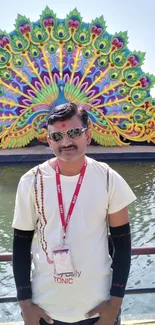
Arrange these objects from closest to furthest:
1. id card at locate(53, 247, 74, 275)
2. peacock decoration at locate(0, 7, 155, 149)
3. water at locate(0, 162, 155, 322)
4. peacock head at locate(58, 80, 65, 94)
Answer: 1. id card at locate(53, 247, 74, 275)
2. water at locate(0, 162, 155, 322)
3. peacock decoration at locate(0, 7, 155, 149)
4. peacock head at locate(58, 80, 65, 94)

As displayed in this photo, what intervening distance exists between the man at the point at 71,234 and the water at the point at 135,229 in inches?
36.8

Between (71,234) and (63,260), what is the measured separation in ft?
0.27

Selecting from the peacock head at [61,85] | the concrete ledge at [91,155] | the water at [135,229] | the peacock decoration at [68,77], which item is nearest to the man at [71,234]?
the water at [135,229]

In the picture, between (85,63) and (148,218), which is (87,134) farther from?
(85,63)

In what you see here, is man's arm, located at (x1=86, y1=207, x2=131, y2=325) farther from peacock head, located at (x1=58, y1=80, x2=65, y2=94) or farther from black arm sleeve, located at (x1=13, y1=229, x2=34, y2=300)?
peacock head, located at (x1=58, y1=80, x2=65, y2=94)

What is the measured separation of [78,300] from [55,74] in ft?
34.4

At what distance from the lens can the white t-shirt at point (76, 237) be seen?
1203mm

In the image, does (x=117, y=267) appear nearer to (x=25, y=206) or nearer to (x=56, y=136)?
(x=25, y=206)

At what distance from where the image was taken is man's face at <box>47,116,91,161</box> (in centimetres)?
122

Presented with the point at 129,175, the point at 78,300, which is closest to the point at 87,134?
the point at 78,300

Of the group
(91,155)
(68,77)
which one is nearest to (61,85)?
(68,77)

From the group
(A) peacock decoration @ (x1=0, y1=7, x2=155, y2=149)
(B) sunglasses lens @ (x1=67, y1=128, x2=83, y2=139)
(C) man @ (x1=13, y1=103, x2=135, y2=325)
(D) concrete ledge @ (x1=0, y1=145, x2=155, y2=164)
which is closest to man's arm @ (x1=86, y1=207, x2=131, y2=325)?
(C) man @ (x1=13, y1=103, x2=135, y2=325)

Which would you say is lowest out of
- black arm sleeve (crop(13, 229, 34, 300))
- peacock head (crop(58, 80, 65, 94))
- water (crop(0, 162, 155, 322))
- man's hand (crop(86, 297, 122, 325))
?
water (crop(0, 162, 155, 322))

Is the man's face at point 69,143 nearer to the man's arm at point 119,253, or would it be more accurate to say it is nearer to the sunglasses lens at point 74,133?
the sunglasses lens at point 74,133
